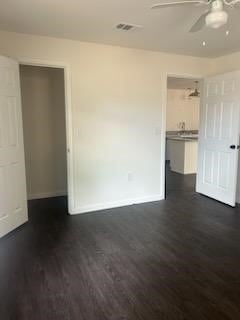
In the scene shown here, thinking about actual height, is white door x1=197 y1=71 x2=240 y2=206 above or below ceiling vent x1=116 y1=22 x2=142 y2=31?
below

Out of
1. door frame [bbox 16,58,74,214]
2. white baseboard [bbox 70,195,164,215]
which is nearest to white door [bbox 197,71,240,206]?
white baseboard [bbox 70,195,164,215]

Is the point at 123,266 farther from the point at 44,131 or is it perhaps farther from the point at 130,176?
the point at 44,131

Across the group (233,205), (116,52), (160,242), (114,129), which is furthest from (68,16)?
(233,205)

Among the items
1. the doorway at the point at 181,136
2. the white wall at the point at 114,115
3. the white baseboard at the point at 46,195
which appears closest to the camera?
the white wall at the point at 114,115

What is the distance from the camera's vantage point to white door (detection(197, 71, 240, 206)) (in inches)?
156

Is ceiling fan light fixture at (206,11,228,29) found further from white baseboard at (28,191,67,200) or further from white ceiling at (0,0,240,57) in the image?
white baseboard at (28,191,67,200)

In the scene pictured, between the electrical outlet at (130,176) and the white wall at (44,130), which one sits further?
the white wall at (44,130)

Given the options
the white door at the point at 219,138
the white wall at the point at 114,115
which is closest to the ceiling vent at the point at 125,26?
the white wall at the point at 114,115

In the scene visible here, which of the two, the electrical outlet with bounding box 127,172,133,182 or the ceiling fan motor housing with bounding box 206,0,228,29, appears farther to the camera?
the electrical outlet with bounding box 127,172,133,182

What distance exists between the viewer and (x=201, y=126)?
4.65 meters

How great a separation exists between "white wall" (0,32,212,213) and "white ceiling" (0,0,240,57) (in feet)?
0.69

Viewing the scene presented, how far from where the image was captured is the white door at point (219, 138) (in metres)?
3.96

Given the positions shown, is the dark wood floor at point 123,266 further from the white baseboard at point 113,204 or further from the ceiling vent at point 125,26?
the ceiling vent at point 125,26

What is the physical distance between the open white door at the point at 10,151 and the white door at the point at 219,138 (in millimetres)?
3130
